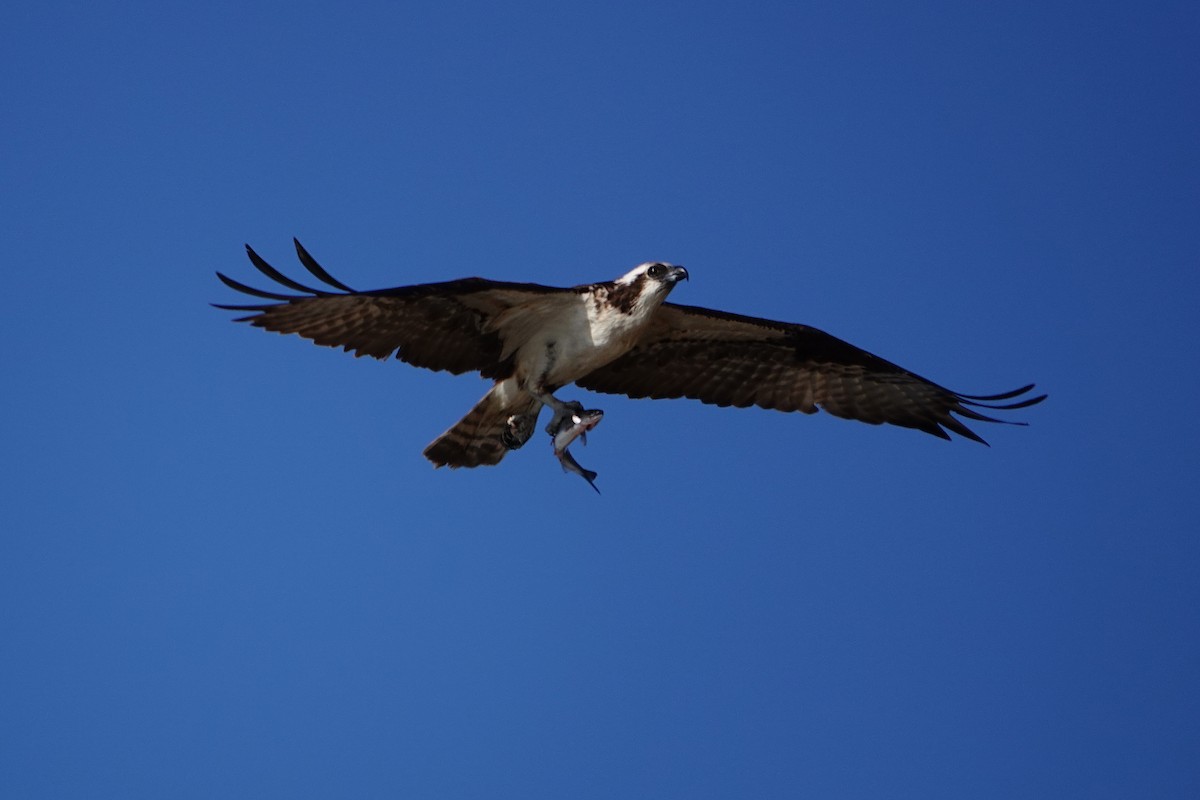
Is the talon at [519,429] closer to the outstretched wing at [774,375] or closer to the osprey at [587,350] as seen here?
the osprey at [587,350]

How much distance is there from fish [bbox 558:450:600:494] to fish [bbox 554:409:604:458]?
0.03 m

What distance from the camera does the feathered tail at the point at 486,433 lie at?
10.6 meters

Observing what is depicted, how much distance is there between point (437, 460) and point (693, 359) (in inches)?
85.9

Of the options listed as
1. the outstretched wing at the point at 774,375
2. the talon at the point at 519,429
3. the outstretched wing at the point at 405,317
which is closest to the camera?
the outstretched wing at the point at 405,317

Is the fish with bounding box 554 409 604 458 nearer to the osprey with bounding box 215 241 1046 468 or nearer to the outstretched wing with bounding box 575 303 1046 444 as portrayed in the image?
the osprey with bounding box 215 241 1046 468

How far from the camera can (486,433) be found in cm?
1073

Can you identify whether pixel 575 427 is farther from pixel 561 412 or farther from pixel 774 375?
pixel 774 375

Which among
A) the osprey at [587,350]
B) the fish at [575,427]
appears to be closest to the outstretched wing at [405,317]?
the osprey at [587,350]

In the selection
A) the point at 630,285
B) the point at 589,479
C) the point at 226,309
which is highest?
the point at 630,285

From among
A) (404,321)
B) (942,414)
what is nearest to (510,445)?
(404,321)

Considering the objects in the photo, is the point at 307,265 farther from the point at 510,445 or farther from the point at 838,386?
the point at 838,386

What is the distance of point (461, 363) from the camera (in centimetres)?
1041

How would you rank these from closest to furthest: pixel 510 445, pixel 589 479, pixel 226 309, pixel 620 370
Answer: pixel 226 309, pixel 589 479, pixel 510 445, pixel 620 370

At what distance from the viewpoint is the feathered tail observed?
10570 mm
